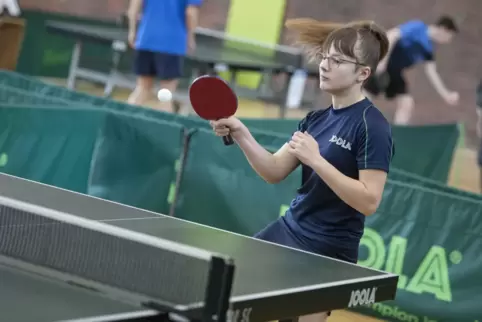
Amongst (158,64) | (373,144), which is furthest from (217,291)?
(158,64)

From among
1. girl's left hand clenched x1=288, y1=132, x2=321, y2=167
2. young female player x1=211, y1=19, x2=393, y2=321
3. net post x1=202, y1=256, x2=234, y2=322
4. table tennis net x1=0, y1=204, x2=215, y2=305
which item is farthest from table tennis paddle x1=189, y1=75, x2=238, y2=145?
net post x1=202, y1=256, x2=234, y2=322

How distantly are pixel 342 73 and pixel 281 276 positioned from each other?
813 millimetres

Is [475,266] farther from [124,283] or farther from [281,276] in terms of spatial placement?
[124,283]

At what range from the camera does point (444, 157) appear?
7.53m

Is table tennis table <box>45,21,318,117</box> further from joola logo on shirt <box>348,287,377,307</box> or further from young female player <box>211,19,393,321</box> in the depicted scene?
joola logo on shirt <box>348,287,377,307</box>

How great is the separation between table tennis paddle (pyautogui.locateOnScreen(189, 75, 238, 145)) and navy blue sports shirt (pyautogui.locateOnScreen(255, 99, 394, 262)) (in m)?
0.32

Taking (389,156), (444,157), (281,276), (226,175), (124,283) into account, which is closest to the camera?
(124,283)

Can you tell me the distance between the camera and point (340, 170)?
3.22 m

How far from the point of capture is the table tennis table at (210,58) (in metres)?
9.30

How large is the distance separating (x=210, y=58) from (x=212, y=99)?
19.9 ft

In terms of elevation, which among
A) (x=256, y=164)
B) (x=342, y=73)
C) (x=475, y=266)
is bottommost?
(x=475, y=266)

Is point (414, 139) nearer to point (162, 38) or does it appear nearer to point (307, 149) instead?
point (162, 38)

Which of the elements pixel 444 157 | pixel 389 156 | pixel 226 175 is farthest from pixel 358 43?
pixel 444 157

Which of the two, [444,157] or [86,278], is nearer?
[86,278]
